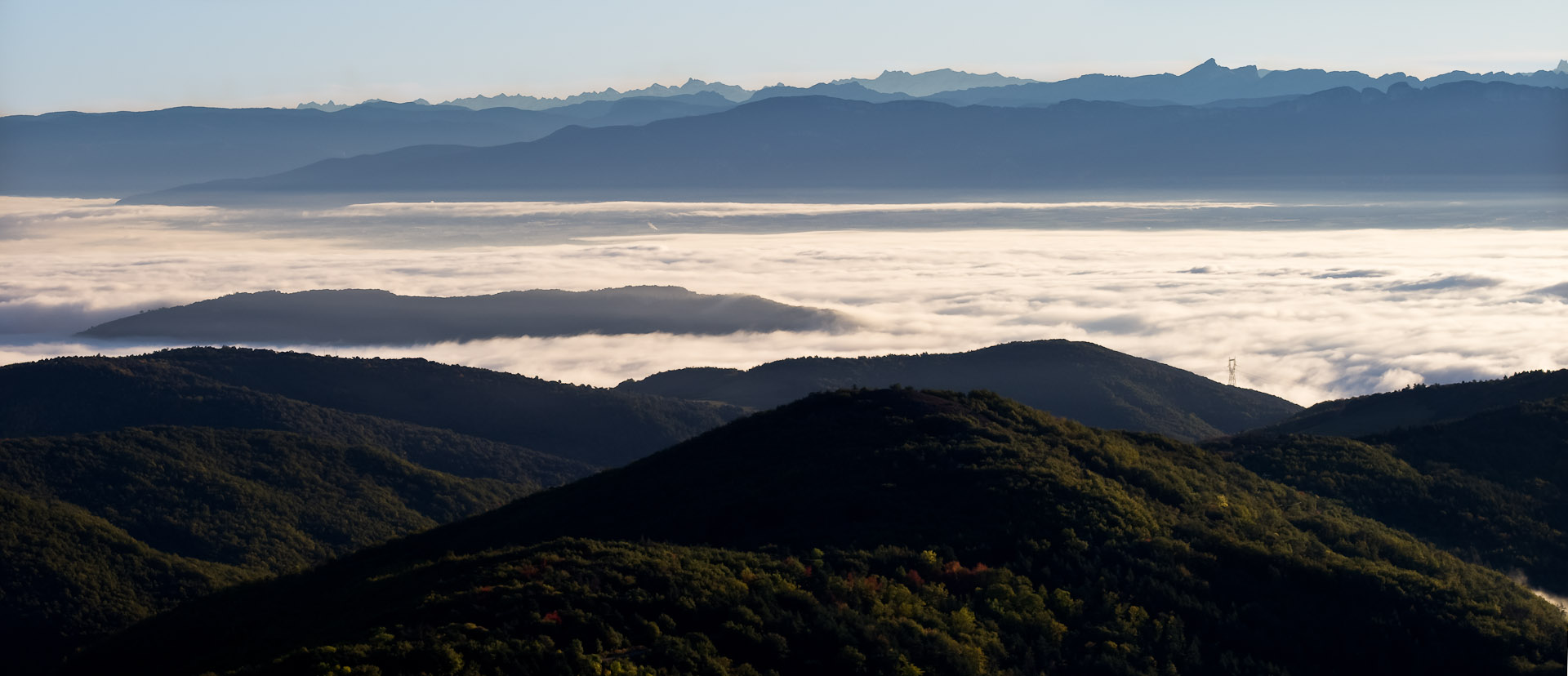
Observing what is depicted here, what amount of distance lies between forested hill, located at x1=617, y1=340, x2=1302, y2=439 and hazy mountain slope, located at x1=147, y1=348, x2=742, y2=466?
16.5m

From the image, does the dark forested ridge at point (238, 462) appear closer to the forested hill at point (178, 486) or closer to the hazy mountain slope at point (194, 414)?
the forested hill at point (178, 486)

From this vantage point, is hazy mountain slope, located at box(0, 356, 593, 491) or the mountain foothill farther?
hazy mountain slope, located at box(0, 356, 593, 491)

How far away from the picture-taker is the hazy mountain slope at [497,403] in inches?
6565

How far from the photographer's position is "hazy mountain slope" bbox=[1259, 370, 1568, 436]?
9112 centimetres

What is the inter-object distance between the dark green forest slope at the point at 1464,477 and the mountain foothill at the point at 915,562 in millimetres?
217

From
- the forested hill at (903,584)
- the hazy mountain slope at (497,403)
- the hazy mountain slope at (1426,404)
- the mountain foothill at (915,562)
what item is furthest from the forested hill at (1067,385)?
the forested hill at (903,584)

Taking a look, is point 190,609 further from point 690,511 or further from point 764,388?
point 764,388

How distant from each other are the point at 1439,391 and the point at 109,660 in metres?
87.3

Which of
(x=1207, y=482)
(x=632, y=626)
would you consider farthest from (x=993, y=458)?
(x=632, y=626)

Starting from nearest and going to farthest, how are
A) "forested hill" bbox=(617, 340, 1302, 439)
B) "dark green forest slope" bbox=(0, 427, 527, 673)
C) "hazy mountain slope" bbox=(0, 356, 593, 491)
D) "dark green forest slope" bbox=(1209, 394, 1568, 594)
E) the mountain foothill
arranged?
the mountain foothill < "dark green forest slope" bbox=(1209, 394, 1568, 594) < "dark green forest slope" bbox=(0, 427, 527, 673) < "hazy mountain slope" bbox=(0, 356, 593, 491) < "forested hill" bbox=(617, 340, 1302, 439)

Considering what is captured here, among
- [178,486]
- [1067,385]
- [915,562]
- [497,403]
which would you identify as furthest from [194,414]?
[915,562]

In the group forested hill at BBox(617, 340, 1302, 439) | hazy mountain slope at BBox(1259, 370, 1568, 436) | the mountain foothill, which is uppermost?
the mountain foothill

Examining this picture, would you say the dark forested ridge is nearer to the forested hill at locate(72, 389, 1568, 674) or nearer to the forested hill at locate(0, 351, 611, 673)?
the forested hill at locate(0, 351, 611, 673)

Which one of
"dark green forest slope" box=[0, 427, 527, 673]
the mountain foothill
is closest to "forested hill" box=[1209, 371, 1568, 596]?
the mountain foothill
